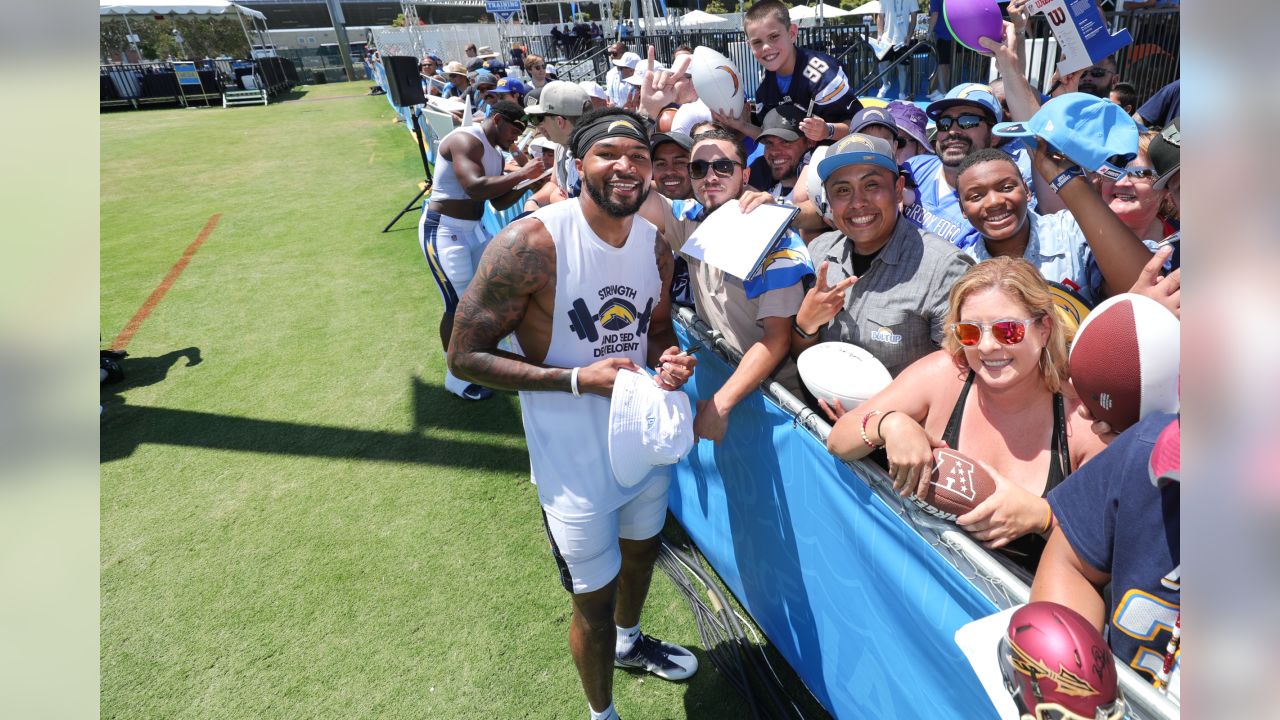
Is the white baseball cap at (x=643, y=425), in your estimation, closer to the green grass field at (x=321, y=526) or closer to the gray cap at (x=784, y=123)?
the green grass field at (x=321, y=526)

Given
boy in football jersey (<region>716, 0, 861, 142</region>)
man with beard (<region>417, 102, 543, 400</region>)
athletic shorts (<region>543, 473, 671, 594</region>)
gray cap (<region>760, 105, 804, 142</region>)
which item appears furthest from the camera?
man with beard (<region>417, 102, 543, 400</region>)

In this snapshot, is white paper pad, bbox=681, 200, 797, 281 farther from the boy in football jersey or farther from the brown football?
the boy in football jersey

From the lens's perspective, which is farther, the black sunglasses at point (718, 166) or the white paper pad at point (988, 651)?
the black sunglasses at point (718, 166)

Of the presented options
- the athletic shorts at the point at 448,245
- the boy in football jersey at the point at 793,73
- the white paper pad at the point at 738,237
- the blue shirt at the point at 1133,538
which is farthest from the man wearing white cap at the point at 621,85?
the blue shirt at the point at 1133,538

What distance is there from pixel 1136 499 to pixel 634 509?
1743 mm

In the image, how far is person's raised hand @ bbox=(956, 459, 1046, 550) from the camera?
71.6 inches

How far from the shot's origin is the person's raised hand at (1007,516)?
182 cm

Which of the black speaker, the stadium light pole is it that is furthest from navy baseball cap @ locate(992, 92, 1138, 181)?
the stadium light pole

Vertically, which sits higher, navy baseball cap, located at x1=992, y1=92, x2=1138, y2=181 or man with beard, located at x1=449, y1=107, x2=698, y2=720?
navy baseball cap, located at x1=992, y1=92, x2=1138, y2=181

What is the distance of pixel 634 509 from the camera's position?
2.78 m

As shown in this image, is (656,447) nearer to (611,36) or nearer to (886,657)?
(886,657)

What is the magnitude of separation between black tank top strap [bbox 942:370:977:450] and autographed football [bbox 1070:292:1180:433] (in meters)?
0.33

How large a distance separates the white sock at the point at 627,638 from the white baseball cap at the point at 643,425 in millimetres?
1124
